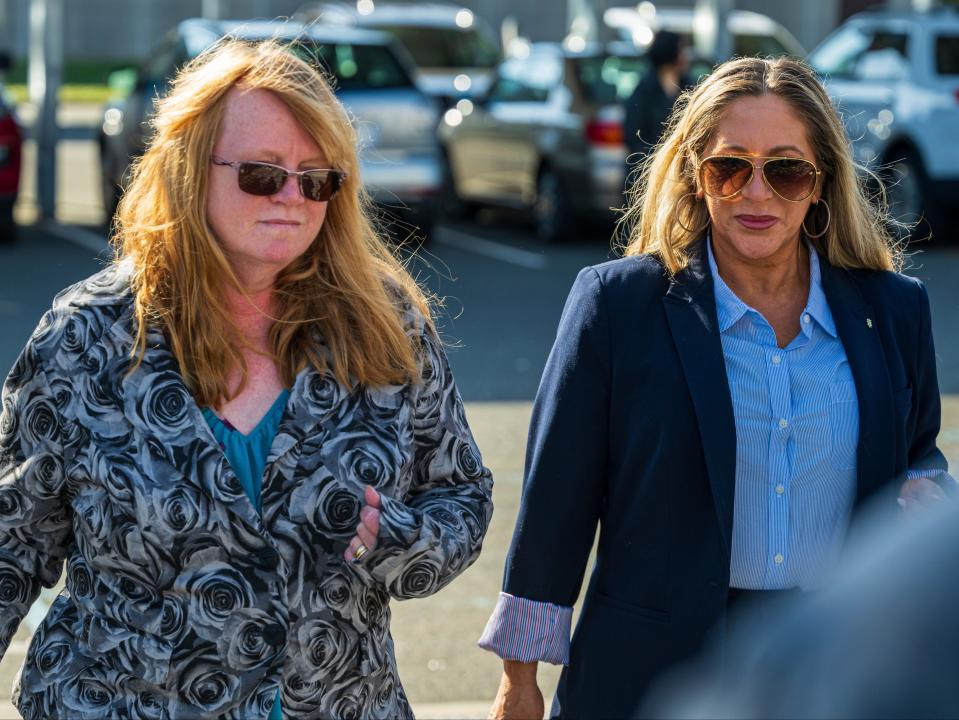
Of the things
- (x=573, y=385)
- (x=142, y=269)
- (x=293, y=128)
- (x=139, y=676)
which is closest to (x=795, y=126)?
(x=573, y=385)

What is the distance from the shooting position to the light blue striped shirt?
306 centimetres

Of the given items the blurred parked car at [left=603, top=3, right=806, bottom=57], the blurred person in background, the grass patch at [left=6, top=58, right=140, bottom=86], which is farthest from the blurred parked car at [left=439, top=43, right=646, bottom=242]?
the grass patch at [left=6, top=58, right=140, bottom=86]

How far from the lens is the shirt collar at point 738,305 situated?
3.19 m

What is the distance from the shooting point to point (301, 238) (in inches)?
118

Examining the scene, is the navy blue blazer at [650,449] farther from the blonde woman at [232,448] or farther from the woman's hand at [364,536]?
the woman's hand at [364,536]

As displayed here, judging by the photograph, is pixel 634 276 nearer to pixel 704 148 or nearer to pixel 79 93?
pixel 704 148

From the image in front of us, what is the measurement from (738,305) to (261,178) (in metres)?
0.89

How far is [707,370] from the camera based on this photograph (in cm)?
310

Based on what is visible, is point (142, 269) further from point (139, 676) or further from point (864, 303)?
point (864, 303)

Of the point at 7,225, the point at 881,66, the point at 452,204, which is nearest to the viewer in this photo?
the point at 7,225

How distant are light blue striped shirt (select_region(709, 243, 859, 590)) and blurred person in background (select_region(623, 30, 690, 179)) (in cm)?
709

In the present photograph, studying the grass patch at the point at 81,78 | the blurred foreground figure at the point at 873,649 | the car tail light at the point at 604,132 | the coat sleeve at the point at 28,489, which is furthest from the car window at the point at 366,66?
the grass patch at the point at 81,78

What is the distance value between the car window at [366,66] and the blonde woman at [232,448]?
10837mm

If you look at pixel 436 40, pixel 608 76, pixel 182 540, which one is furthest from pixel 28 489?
pixel 436 40
